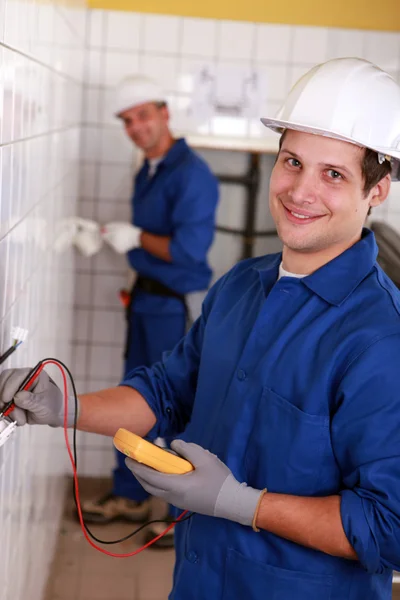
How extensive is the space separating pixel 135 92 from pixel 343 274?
2.27 meters

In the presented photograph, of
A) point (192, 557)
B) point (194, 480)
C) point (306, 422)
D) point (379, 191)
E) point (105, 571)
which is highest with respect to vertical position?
point (379, 191)

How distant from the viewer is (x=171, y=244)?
11.5ft

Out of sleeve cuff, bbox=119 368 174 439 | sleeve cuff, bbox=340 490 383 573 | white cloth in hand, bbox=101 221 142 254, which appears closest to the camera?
sleeve cuff, bbox=340 490 383 573

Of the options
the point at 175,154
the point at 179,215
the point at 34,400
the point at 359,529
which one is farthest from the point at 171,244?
the point at 359,529

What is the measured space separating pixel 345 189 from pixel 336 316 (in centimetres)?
22

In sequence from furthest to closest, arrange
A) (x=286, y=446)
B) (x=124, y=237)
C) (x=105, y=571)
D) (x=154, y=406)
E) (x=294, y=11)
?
(x=294, y=11), (x=124, y=237), (x=105, y=571), (x=154, y=406), (x=286, y=446)

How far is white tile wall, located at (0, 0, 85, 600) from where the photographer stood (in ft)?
5.45

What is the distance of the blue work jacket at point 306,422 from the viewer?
135 cm

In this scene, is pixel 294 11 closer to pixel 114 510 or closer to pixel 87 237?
pixel 87 237

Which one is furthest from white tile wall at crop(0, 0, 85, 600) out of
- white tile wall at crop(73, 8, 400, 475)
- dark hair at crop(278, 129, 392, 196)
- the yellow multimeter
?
dark hair at crop(278, 129, 392, 196)

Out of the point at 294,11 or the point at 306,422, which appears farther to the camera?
the point at 294,11

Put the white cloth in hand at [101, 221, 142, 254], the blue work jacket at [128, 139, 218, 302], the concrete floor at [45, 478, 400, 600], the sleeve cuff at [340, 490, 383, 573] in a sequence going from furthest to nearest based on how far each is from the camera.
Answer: the white cloth in hand at [101, 221, 142, 254], the blue work jacket at [128, 139, 218, 302], the concrete floor at [45, 478, 400, 600], the sleeve cuff at [340, 490, 383, 573]

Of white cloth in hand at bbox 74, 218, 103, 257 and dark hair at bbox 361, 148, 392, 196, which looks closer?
dark hair at bbox 361, 148, 392, 196

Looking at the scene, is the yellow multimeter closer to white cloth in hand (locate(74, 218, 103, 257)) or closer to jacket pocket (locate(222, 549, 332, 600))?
jacket pocket (locate(222, 549, 332, 600))
